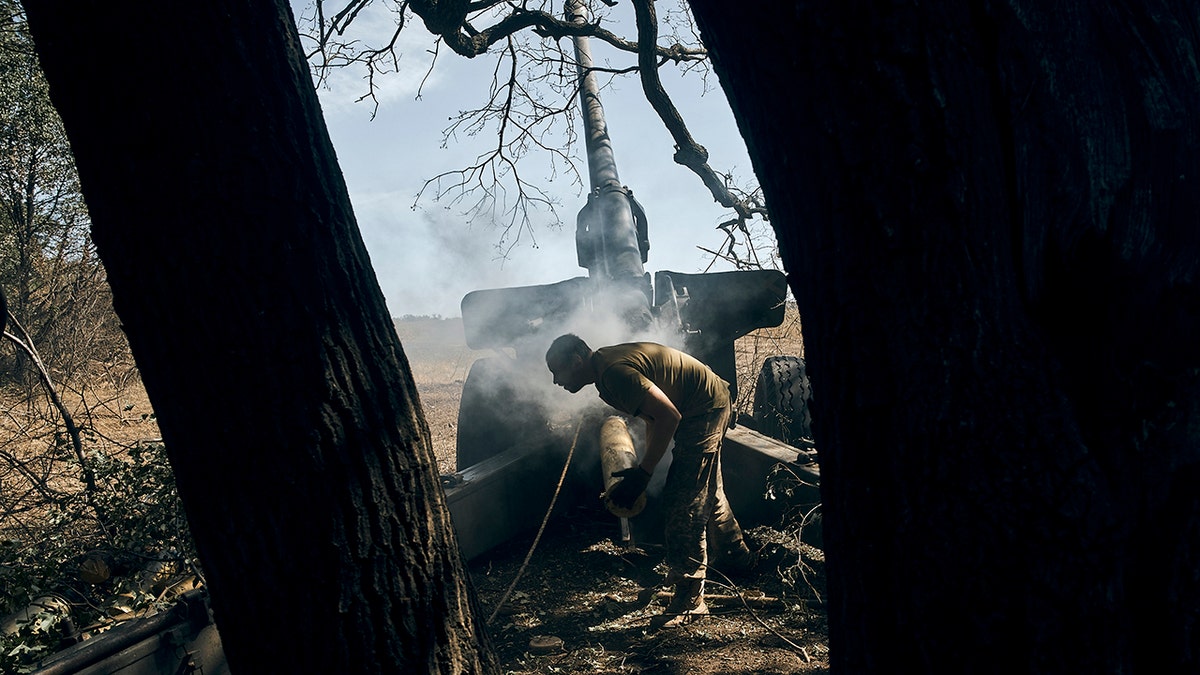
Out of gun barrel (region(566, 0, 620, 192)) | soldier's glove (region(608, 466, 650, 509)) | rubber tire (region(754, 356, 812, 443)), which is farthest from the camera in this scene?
gun barrel (region(566, 0, 620, 192))

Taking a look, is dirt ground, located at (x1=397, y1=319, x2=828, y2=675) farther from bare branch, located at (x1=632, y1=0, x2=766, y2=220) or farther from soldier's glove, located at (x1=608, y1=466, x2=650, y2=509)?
bare branch, located at (x1=632, y1=0, x2=766, y2=220)

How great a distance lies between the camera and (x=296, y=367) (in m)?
1.45

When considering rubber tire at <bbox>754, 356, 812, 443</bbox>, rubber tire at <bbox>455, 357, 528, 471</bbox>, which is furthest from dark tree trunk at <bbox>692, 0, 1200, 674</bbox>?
rubber tire at <bbox>754, 356, 812, 443</bbox>

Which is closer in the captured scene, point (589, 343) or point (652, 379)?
point (652, 379)

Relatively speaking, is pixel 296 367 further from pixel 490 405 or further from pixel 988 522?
pixel 490 405

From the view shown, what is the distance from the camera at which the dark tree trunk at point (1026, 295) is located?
106cm

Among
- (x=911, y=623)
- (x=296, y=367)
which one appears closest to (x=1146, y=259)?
(x=911, y=623)

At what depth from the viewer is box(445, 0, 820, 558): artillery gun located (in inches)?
239

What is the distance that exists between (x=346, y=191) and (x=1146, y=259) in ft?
4.81

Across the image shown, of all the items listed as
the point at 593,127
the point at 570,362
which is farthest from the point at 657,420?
the point at 593,127

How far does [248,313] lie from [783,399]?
21.1ft

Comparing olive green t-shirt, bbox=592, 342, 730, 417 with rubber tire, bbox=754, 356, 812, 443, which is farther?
rubber tire, bbox=754, 356, 812, 443

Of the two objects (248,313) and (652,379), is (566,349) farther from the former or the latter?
(248,313)

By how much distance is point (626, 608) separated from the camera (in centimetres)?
511
